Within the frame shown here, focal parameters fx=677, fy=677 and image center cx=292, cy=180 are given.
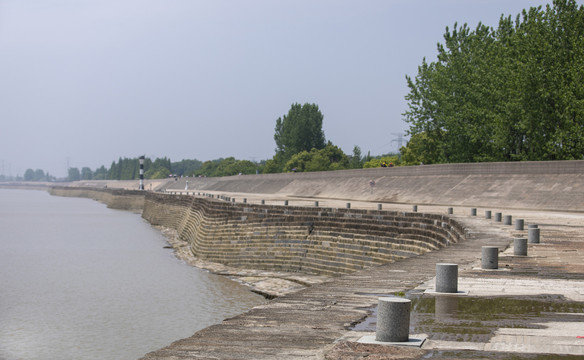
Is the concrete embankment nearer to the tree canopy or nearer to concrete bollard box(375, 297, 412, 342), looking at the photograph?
the tree canopy

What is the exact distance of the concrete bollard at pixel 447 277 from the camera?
10.3 m

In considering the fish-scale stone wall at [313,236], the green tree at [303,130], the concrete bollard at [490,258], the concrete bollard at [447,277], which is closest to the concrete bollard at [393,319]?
the concrete bollard at [447,277]

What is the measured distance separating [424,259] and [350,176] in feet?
189

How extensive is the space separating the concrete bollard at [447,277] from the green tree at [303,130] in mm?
130849

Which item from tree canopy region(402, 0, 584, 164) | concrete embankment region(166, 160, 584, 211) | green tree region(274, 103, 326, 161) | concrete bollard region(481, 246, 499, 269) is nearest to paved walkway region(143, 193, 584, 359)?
concrete bollard region(481, 246, 499, 269)

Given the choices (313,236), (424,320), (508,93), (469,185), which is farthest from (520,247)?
(508,93)

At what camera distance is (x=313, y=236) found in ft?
113

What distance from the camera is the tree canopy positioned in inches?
2095

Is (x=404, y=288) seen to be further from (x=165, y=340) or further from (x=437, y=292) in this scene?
(x=165, y=340)

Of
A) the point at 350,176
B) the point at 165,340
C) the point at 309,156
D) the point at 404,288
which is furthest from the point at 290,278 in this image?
the point at 309,156

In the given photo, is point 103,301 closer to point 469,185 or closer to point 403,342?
point 403,342

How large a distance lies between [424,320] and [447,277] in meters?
2.08

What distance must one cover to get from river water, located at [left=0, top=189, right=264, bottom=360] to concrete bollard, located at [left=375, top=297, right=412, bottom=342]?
16104mm

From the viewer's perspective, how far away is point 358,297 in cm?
1036
